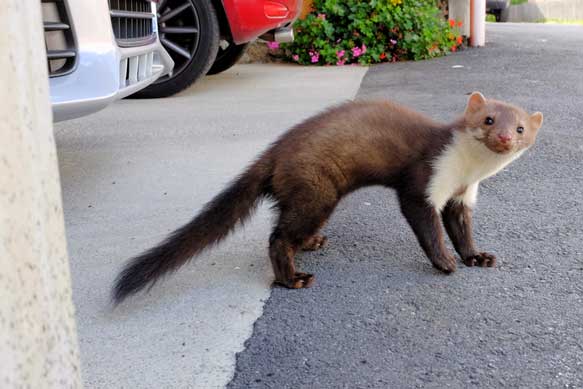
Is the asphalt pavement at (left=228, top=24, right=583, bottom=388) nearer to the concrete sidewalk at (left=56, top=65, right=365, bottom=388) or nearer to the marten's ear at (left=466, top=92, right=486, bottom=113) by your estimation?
the concrete sidewalk at (left=56, top=65, right=365, bottom=388)

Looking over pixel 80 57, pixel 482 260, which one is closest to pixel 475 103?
pixel 482 260

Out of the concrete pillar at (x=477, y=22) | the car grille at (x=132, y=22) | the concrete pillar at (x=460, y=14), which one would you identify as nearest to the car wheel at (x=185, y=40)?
the car grille at (x=132, y=22)

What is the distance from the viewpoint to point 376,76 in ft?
25.9

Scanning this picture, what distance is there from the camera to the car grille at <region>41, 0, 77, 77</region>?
134 inches

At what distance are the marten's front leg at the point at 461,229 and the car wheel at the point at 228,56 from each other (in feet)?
16.4

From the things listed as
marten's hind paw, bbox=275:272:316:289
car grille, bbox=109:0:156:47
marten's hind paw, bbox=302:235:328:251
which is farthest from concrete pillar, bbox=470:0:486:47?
marten's hind paw, bbox=275:272:316:289

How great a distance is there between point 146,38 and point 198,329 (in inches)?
111

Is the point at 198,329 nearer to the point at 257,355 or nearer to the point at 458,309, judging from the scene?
the point at 257,355

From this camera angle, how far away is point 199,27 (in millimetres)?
6586

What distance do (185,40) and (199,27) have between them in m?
0.26

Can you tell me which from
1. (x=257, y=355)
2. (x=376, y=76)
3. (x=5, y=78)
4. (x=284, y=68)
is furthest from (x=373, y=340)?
(x=284, y=68)

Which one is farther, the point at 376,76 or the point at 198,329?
the point at 376,76

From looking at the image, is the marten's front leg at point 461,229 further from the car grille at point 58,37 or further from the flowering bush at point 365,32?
the flowering bush at point 365,32

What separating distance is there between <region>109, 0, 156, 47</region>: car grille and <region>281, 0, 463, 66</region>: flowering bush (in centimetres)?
406
